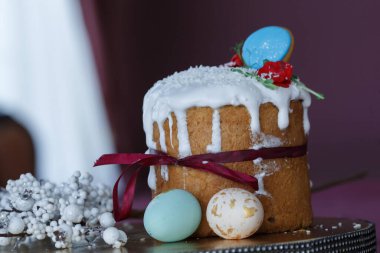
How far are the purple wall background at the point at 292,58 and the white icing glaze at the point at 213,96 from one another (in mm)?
2839

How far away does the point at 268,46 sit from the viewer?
139 centimetres

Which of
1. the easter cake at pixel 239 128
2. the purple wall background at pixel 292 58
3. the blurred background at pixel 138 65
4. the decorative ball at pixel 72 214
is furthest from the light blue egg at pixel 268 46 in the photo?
the purple wall background at pixel 292 58

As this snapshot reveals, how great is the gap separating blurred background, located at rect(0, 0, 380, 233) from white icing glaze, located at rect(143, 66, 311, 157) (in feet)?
7.44

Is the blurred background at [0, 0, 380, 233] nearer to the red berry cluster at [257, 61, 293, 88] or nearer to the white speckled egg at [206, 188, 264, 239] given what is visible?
the red berry cluster at [257, 61, 293, 88]

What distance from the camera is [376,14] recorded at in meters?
4.45

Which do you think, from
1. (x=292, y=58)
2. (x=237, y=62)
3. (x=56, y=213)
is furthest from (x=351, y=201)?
(x=56, y=213)

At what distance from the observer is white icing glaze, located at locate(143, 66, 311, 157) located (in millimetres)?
1271

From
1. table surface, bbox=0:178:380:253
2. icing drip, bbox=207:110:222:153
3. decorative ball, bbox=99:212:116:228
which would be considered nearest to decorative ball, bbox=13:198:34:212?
decorative ball, bbox=99:212:116:228

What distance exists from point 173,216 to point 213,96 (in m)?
0.22

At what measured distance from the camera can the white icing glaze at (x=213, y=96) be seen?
127 cm

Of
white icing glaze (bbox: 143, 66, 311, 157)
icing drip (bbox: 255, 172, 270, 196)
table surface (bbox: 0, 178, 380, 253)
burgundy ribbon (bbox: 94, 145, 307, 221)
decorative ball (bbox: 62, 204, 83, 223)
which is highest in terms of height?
white icing glaze (bbox: 143, 66, 311, 157)

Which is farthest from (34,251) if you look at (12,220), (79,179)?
(79,179)

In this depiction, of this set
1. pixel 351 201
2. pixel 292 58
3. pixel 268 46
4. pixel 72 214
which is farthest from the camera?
pixel 292 58

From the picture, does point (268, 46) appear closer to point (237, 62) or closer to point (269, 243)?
point (237, 62)
